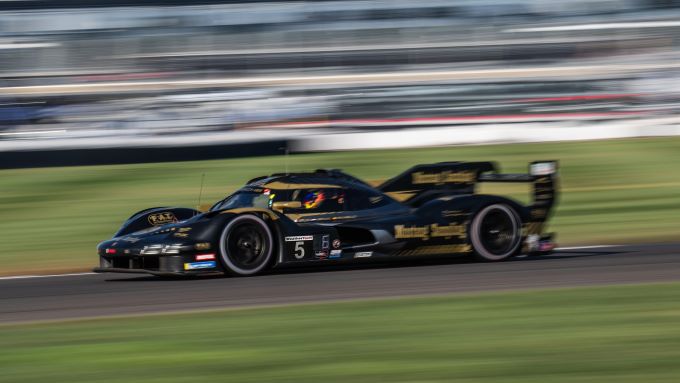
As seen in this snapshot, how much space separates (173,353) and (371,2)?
24.3 metres

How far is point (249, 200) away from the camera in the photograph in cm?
923

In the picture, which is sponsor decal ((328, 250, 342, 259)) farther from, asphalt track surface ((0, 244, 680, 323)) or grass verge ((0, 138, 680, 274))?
grass verge ((0, 138, 680, 274))

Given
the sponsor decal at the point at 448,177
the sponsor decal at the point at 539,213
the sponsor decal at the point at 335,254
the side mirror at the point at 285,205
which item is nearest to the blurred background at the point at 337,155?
the sponsor decal at the point at 335,254

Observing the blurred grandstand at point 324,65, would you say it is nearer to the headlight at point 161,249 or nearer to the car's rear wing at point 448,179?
the car's rear wing at point 448,179

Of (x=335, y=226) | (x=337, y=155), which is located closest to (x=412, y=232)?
(x=335, y=226)

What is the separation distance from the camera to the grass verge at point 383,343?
4574 millimetres

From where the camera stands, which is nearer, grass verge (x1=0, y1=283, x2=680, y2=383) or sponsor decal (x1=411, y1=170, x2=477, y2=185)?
grass verge (x1=0, y1=283, x2=680, y2=383)

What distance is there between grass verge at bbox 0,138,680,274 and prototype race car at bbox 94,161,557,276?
2116 millimetres

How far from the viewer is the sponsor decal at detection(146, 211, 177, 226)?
9570 millimetres

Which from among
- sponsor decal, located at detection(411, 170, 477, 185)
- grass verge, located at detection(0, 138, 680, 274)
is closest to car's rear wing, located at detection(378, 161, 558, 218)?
sponsor decal, located at detection(411, 170, 477, 185)

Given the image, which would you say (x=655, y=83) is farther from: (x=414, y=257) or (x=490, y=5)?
(x=414, y=257)

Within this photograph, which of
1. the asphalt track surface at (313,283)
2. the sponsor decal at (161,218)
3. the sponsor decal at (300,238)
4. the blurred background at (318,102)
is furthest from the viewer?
the blurred background at (318,102)

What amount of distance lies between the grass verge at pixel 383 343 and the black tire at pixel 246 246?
1974 millimetres

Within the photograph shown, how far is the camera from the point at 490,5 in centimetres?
2897
